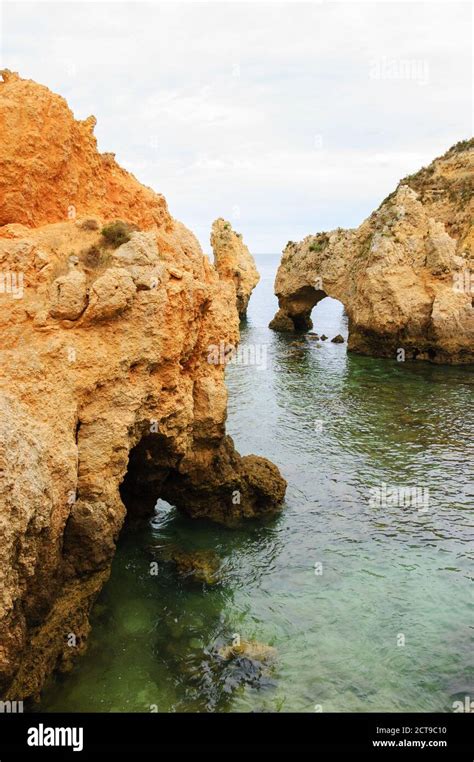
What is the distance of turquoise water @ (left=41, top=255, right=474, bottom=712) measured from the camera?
→ 12008mm

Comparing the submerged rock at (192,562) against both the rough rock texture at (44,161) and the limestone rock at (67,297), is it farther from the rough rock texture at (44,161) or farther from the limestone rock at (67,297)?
the rough rock texture at (44,161)

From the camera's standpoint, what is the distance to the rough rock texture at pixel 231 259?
246 ft

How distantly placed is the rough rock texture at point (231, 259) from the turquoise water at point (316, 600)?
166 ft

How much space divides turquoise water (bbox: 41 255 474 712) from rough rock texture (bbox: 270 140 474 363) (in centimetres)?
1599

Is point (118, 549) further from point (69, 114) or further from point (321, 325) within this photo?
point (321, 325)

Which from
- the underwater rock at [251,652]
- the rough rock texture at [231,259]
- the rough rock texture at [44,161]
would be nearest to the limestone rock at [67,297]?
the rough rock texture at [44,161]

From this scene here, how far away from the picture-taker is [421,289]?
143ft

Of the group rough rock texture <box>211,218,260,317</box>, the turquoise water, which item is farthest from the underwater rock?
rough rock texture <box>211,218,260,317</box>

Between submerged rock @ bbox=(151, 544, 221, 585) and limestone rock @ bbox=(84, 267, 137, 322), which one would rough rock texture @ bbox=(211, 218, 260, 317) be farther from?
limestone rock @ bbox=(84, 267, 137, 322)
